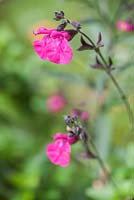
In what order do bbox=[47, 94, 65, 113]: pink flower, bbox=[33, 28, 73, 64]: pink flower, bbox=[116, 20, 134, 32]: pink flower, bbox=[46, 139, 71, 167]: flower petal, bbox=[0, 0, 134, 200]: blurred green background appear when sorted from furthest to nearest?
bbox=[47, 94, 65, 113]: pink flower, bbox=[0, 0, 134, 200]: blurred green background, bbox=[116, 20, 134, 32]: pink flower, bbox=[46, 139, 71, 167]: flower petal, bbox=[33, 28, 73, 64]: pink flower

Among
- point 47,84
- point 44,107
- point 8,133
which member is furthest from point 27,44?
point 8,133

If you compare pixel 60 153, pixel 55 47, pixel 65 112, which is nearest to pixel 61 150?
pixel 60 153

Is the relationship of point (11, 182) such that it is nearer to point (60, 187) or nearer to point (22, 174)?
point (22, 174)

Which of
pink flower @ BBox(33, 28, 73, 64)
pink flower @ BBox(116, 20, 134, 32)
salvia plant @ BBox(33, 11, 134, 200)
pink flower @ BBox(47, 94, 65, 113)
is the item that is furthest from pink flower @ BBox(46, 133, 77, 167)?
pink flower @ BBox(47, 94, 65, 113)

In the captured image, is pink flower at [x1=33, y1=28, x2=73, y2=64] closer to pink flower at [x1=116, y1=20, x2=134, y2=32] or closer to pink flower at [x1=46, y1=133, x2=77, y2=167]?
pink flower at [x1=46, y1=133, x2=77, y2=167]

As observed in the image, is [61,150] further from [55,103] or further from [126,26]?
[55,103]
